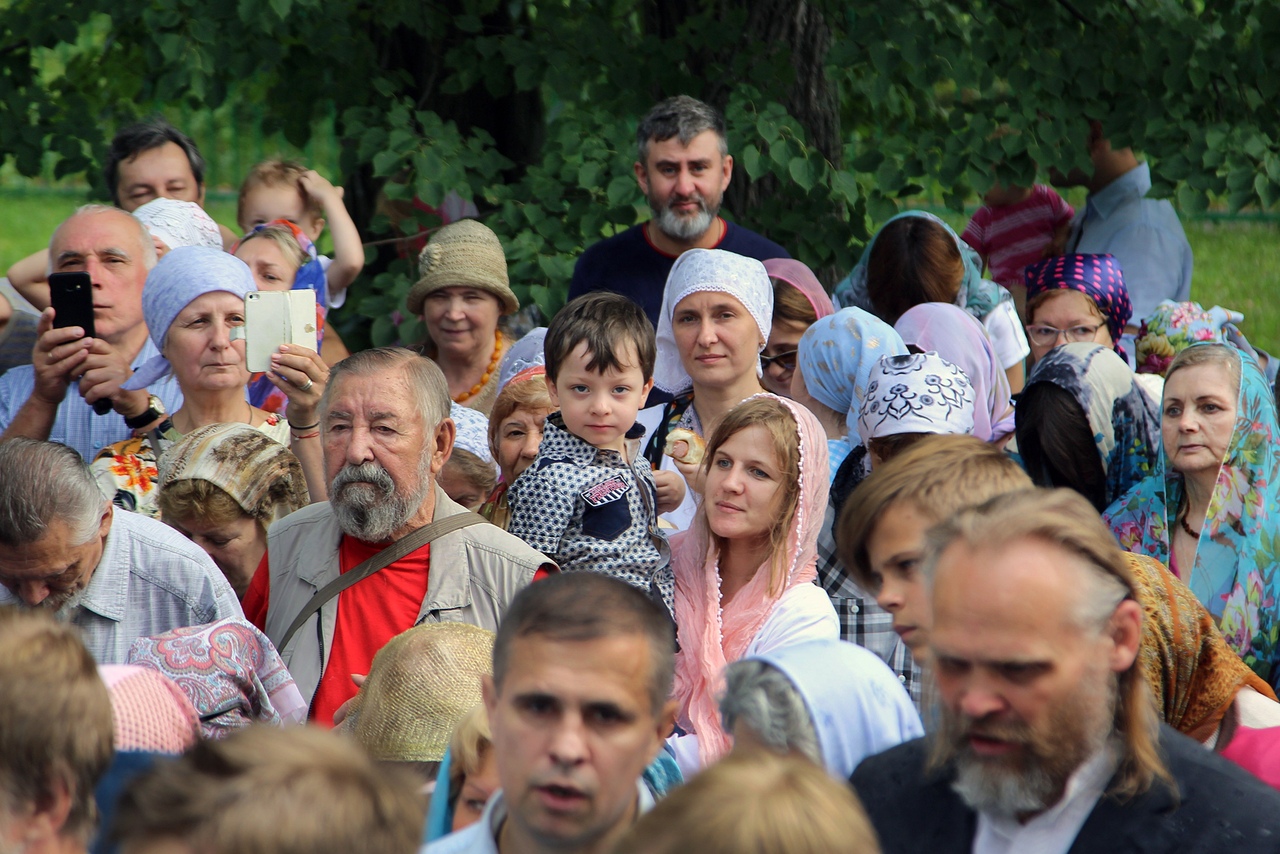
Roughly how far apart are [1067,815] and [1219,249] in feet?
34.9

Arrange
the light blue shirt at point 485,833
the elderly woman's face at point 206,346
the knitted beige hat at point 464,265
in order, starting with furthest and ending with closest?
the knitted beige hat at point 464,265 → the elderly woman's face at point 206,346 → the light blue shirt at point 485,833

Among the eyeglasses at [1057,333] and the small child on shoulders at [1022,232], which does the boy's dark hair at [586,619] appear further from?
the small child on shoulders at [1022,232]

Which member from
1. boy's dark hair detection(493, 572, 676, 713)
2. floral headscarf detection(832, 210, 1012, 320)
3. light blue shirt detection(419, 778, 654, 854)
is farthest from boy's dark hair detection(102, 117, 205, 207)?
light blue shirt detection(419, 778, 654, 854)

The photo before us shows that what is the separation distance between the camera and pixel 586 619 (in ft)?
7.82

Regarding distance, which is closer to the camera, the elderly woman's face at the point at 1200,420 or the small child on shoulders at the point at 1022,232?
the elderly woman's face at the point at 1200,420

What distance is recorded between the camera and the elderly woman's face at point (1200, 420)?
14.1 ft

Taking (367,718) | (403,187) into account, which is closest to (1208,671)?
(367,718)

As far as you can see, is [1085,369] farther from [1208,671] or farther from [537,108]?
[537,108]

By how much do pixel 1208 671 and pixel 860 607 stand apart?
115cm

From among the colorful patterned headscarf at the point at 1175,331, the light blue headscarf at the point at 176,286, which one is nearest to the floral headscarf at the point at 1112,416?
the colorful patterned headscarf at the point at 1175,331

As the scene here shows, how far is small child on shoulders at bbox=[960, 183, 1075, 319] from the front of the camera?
722 centimetres

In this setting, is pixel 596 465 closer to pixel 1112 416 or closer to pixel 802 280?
pixel 802 280

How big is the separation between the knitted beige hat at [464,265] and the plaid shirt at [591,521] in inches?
61.6

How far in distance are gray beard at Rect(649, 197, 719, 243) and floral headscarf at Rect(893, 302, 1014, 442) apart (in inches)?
33.9
